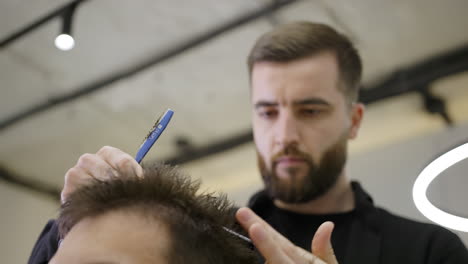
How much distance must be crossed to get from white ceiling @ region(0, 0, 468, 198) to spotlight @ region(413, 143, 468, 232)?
1978 mm

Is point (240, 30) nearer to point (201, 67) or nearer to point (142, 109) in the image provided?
point (201, 67)

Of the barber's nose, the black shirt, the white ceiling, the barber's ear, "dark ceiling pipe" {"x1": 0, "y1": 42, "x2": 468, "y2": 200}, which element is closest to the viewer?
the black shirt

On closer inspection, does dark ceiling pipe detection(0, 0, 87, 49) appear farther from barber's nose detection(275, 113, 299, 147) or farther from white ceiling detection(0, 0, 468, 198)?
barber's nose detection(275, 113, 299, 147)

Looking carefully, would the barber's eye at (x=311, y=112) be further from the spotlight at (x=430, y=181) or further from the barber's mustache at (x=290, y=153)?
the spotlight at (x=430, y=181)

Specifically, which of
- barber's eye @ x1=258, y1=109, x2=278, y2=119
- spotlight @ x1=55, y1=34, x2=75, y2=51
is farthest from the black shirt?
spotlight @ x1=55, y1=34, x2=75, y2=51

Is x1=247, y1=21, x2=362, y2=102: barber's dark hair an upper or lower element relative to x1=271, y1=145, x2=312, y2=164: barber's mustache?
upper

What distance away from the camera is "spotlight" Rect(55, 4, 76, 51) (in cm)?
264

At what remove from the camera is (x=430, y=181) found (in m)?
1.15

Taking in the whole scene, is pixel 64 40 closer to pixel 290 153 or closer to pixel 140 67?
pixel 140 67

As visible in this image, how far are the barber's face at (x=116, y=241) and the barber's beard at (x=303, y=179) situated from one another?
2.03ft

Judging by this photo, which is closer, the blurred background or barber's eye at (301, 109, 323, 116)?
barber's eye at (301, 109, 323, 116)

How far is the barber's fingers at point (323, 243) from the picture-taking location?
0.80 metres

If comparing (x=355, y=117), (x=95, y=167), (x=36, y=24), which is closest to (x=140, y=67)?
(x=36, y=24)

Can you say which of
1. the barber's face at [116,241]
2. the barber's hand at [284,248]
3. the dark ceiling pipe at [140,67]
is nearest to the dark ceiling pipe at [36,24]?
the dark ceiling pipe at [140,67]
